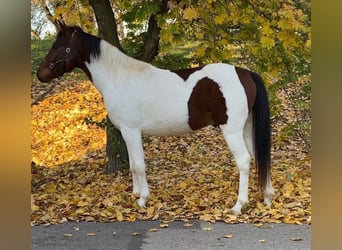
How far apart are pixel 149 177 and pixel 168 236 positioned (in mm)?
2418

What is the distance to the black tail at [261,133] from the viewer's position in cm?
434

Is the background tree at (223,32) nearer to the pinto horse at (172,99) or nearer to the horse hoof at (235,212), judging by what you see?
the pinto horse at (172,99)

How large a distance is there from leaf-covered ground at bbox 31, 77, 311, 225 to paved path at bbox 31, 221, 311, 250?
170 millimetres

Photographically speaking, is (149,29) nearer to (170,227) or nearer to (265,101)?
(265,101)

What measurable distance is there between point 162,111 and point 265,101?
37.5 inches

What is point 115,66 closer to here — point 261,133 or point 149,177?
point 261,133

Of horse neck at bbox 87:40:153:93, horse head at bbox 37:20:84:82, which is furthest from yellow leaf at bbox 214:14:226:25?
horse head at bbox 37:20:84:82

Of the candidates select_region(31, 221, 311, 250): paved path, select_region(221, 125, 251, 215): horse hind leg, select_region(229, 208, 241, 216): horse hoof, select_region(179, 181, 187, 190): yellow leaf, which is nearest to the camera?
select_region(31, 221, 311, 250): paved path

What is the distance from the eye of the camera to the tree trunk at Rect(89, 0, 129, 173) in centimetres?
582

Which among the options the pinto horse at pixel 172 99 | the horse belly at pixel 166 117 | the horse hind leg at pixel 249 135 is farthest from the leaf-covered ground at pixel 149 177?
the horse belly at pixel 166 117

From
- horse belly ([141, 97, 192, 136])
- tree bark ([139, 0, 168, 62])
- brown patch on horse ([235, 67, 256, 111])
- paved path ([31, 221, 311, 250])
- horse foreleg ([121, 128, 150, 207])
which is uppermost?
tree bark ([139, 0, 168, 62])

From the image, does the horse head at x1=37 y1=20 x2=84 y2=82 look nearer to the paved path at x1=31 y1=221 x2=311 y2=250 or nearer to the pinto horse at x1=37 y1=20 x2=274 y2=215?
the pinto horse at x1=37 y1=20 x2=274 y2=215
